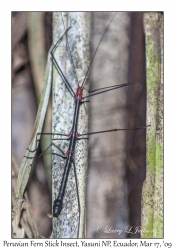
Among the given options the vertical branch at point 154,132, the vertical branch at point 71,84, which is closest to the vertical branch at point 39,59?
the vertical branch at point 71,84

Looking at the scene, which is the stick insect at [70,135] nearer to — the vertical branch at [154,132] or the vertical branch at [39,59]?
the vertical branch at [39,59]

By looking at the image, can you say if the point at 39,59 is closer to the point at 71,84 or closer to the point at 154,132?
the point at 71,84

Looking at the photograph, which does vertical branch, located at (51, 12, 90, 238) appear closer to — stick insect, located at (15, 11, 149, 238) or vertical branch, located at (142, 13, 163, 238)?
stick insect, located at (15, 11, 149, 238)

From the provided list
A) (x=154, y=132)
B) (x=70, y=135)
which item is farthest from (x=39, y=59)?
(x=154, y=132)

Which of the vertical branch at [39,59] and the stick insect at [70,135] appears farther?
the vertical branch at [39,59]

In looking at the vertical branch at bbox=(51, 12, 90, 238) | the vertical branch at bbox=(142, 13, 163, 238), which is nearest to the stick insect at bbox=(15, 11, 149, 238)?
the vertical branch at bbox=(51, 12, 90, 238)

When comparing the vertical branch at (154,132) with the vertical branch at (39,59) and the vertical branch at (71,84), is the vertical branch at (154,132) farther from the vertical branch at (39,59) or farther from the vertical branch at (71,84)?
the vertical branch at (39,59)

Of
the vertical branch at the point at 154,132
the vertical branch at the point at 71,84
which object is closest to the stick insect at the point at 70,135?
the vertical branch at the point at 71,84

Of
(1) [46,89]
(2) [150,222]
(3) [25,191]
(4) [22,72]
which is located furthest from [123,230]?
(4) [22,72]
